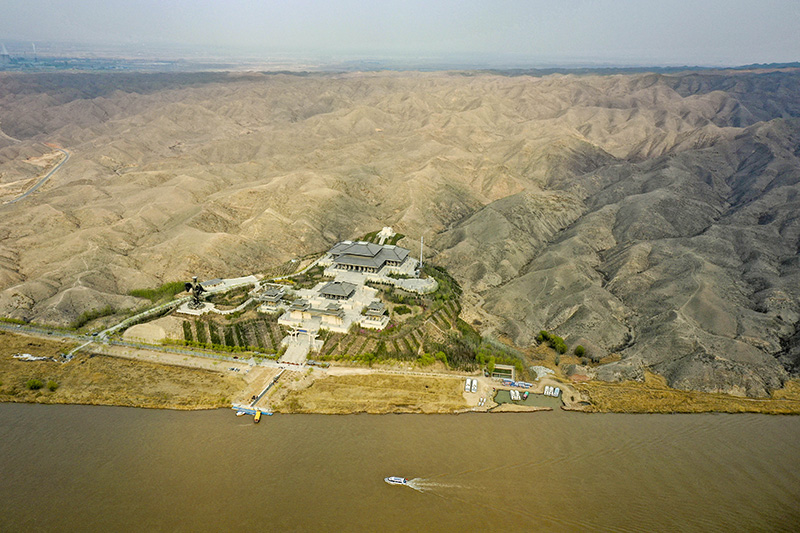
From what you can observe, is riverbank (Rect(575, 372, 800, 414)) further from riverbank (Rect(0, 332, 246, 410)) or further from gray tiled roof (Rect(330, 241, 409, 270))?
riverbank (Rect(0, 332, 246, 410))

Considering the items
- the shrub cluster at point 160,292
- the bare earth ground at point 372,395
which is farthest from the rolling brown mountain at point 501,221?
the bare earth ground at point 372,395

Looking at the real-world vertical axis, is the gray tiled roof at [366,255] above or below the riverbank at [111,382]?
above

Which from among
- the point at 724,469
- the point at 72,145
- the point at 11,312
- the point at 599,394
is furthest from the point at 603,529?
the point at 72,145

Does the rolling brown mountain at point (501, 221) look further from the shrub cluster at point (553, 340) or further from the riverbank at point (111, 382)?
the riverbank at point (111, 382)

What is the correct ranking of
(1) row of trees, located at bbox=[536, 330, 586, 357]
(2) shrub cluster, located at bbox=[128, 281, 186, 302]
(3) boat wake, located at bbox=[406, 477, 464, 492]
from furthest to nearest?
1. (2) shrub cluster, located at bbox=[128, 281, 186, 302]
2. (1) row of trees, located at bbox=[536, 330, 586, 357]
3. (3) boat wake, located at bbox=[406, 477, 464, 492]

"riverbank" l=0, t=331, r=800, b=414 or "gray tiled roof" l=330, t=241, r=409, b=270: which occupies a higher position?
"gray tiled roof" l=330, t=241, r=409, b=270

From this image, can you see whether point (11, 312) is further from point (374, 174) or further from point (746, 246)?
point (746, 246)

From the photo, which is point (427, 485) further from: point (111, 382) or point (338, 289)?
point (111, 382)

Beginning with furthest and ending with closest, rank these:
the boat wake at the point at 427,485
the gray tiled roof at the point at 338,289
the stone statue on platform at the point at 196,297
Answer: the stone statue on platform at the point at 196,297
the gray tiled roof at the point at 338,289
the boat wake at the point at 427,485

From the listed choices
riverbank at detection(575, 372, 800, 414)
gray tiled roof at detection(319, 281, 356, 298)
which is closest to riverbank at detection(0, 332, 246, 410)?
gray tiled roof at detection(319, 281, 356, 298)
